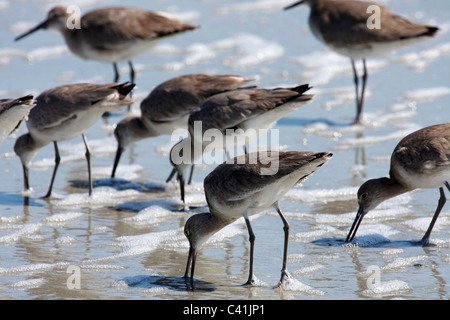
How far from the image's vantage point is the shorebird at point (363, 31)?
389 inches

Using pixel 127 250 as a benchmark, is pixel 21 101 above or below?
above

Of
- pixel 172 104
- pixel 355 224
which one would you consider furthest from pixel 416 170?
pixel 172 104

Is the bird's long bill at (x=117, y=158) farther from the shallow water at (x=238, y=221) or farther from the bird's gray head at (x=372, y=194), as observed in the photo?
the bird's gray head at (x=372, y=194)

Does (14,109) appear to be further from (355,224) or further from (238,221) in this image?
(355,224)

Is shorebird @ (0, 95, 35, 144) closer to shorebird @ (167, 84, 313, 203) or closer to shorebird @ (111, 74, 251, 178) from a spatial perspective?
shorebird @ (167, 84, 313, 203)

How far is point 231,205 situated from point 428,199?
2616 mm

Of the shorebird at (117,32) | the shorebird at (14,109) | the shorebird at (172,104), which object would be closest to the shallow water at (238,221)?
the shorebird at (172,104)

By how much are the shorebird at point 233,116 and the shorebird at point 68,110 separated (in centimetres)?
76

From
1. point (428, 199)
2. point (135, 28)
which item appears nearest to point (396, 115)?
point (428, 199)

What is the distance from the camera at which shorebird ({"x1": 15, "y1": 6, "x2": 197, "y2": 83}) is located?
10.7 meters

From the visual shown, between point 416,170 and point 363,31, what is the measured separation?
4.37 m

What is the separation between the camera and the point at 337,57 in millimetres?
12562

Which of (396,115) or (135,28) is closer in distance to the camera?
(396,115)
